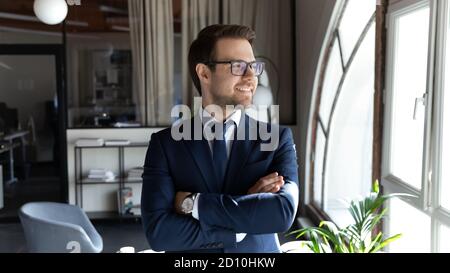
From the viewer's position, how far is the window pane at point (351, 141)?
130 inches

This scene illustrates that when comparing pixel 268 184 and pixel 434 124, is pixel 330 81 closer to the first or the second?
pixel 434 124

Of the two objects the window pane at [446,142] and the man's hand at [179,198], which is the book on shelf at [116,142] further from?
the man's hand at [179,198]

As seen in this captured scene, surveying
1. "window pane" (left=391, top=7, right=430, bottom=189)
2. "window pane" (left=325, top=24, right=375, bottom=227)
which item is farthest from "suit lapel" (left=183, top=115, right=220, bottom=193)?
"window pane" (left=325, top=24, right=375, bottom=227)

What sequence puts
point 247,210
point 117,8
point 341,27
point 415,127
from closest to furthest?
point 247,210
point 415,127
point 341,27
point 117,8

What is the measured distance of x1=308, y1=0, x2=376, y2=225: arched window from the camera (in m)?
3.18

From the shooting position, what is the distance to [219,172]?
3.47 feet

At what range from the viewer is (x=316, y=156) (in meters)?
3.95

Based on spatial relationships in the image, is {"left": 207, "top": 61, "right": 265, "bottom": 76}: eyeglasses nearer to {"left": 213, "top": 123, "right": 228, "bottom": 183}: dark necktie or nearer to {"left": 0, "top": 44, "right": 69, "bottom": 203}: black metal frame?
{"left": 213, "top": 123, "right": 228, "bottom": 183}: dark necktie

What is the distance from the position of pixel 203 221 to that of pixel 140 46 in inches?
148

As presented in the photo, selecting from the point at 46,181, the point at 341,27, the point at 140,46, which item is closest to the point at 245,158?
the point at 341,27

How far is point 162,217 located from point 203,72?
33cm

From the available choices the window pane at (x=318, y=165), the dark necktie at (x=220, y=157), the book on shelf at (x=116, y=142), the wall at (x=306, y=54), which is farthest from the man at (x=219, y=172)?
the book on shelf at (x=116, y=142)

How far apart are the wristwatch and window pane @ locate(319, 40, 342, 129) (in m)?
2.74

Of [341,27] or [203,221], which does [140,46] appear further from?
[203,221]
